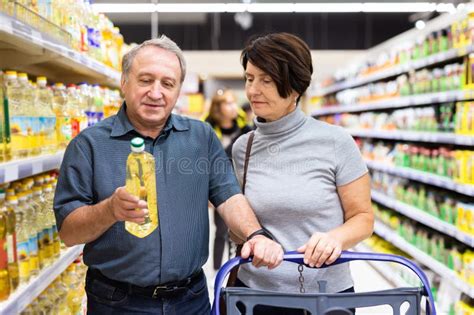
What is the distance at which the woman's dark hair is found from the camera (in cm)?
191

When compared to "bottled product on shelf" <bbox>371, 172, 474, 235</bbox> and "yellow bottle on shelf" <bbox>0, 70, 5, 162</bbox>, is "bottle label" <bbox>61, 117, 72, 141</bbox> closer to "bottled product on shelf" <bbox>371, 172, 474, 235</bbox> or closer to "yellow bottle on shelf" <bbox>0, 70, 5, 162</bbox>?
"yellow bottle on shelf" <bbox>0, 70, 5, 162</bbox>

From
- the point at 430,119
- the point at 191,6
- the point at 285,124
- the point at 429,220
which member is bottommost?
the point at 429,220

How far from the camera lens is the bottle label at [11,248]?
2049 millimetres

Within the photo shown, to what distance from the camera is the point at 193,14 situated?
618 inches

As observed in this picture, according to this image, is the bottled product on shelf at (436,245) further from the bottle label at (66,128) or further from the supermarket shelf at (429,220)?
the bottle label at (66,128)

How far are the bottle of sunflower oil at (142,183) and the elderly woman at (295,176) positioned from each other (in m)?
0.43

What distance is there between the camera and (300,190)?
1.94m

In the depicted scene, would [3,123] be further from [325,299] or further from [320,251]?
[325,299]

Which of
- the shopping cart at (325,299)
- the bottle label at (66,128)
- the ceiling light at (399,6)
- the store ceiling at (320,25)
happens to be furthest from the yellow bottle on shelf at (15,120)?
the store ceiling at (320,25)

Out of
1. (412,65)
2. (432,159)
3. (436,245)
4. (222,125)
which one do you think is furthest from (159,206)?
(412,65)

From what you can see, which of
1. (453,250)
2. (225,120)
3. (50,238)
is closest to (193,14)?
(225,120)

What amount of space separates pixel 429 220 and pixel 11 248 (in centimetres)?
375

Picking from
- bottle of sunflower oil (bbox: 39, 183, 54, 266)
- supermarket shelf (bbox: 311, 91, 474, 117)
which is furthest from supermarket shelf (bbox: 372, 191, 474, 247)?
bottle of sunflower oil (bbox: 39, 183, 54, 266)

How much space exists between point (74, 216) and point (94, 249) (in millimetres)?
156
